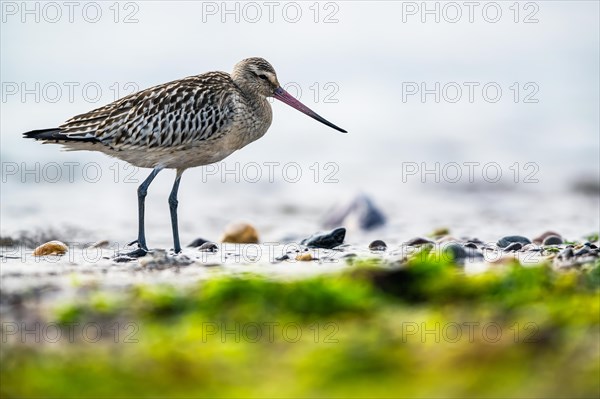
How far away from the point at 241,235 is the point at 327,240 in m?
1.64

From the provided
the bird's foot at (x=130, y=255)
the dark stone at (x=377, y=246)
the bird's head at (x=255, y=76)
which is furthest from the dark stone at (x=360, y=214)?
the bird's foot at (x=130, y=255)

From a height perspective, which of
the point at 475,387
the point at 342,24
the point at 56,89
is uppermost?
the point at 342,24

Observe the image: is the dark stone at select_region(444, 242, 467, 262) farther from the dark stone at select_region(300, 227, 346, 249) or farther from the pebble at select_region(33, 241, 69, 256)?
the pebble at select_region(33, 241, 69, 256)

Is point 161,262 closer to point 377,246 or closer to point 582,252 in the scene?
point 377,246

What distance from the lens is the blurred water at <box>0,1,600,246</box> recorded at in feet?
49.5

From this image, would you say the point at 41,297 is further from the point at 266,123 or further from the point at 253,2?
the point at 253,2

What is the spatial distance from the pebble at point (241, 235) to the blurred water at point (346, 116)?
3.62ft

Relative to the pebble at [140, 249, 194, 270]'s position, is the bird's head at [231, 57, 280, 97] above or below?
above

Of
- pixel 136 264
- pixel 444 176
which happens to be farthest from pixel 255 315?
pixel 444 176

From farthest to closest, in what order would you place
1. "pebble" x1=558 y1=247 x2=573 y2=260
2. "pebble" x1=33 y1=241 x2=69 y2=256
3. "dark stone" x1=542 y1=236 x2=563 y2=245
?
"dark stone" x1=542 y1=236 x2=563 y2=245 → "pebble" x1=33 y1=241 x2=69 y2=256 → "pebble" x1=558 y1=247 x2=573 y2=260

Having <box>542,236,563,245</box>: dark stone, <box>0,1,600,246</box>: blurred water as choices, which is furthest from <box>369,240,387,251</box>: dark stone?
<box>0,1,600,246</box>: blurred water

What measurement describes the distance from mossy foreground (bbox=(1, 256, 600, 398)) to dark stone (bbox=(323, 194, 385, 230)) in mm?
6719

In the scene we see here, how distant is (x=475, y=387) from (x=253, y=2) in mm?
25254

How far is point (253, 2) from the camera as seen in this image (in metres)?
28.8
